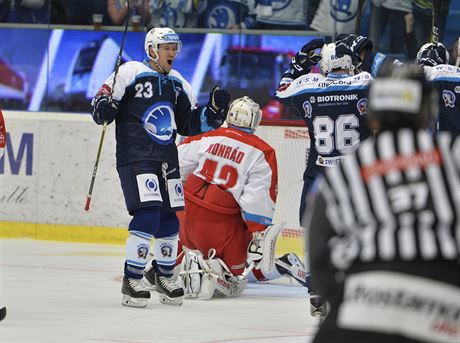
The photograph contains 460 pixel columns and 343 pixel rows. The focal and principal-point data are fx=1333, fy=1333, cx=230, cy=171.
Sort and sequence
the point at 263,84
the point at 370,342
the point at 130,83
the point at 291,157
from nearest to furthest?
the point at 370,342 < the point at 130,83 < the point at 291,157 < the point at 263,84

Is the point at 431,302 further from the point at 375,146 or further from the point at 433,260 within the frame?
the point at 375,146

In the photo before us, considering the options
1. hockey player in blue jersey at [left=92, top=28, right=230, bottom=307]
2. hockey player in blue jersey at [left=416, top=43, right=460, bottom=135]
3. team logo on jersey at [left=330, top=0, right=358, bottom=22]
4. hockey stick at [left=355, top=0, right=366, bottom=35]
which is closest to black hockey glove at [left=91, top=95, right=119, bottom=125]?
hockey player in blue jersey at [left=92, top=28, right=230, bottom=307]

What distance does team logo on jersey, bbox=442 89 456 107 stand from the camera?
7.23m

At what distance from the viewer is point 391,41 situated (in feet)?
32.0

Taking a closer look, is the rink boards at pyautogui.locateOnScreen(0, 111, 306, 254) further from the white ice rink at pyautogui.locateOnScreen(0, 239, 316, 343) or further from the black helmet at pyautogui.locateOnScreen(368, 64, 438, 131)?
the black helmet at pyautogui.locateOnScreen(368, 64, 438, 131)

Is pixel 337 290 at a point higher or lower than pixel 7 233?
higher

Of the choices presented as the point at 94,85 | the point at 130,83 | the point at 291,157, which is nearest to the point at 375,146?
the point at 130,83

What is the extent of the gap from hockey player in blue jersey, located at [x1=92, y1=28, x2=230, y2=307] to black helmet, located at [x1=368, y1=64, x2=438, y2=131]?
400cm

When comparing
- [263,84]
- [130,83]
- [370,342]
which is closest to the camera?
[370,342]

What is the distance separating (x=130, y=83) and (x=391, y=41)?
3.43 metres

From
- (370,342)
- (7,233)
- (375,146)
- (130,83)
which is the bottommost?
(7,233)

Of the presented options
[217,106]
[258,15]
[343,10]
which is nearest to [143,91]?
[217,106]

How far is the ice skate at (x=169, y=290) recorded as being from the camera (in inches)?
276

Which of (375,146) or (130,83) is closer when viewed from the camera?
(375,146)
